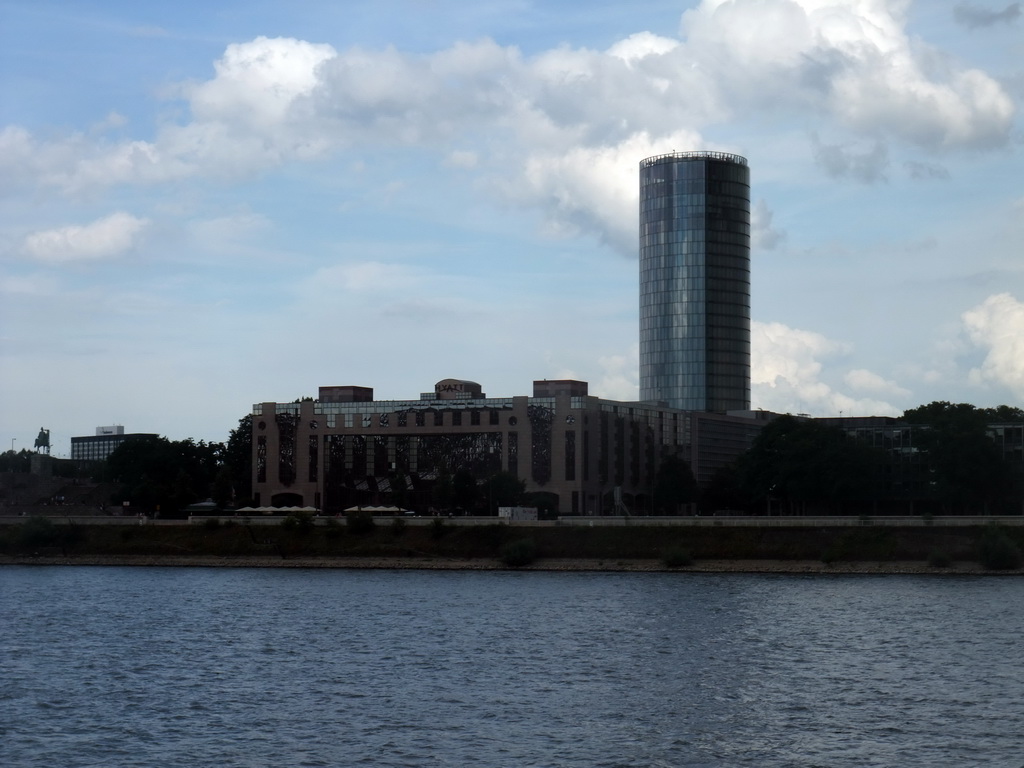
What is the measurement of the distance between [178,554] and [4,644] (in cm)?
8870

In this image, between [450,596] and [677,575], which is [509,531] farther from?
[450,596]

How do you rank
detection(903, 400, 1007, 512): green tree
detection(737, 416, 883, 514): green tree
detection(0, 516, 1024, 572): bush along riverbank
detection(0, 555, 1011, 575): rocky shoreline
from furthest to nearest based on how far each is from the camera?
detection(737, 416, 883, 514): green tree, detection(903, 400, 1007, 512): green tree, detection(0, 516, 1024, 572): bush along riverbank, detection(0, 555, 1011, 575): rocky shoreline

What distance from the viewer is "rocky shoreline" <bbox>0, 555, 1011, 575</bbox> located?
144250 millimetres

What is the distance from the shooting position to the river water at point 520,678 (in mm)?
52969

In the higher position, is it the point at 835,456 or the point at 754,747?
the point at 835,456

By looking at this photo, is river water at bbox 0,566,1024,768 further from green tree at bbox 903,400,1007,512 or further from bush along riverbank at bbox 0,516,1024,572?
green tree at bbox 903,400,1007,512

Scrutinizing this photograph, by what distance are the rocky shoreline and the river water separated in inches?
786

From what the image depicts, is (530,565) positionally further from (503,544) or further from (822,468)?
(822,468)

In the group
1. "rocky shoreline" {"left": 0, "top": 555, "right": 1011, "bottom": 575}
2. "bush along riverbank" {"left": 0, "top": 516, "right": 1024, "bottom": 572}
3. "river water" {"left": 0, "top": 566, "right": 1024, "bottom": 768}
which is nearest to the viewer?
"river water" {"left": 0, "top": 566, "right": 1024, "bottom": 768}

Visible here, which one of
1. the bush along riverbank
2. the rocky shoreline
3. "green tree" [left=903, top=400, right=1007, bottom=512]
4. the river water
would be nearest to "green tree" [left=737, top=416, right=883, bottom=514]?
"green tree" [left=903, top=400, right=1007, bottom=512]

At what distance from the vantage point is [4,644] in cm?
8719

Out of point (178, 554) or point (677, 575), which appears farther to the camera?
point (178, 554)

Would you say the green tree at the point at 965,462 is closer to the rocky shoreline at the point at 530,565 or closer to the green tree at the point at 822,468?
the green tree at the point at 822,468

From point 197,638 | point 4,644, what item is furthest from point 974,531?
point 4,644
